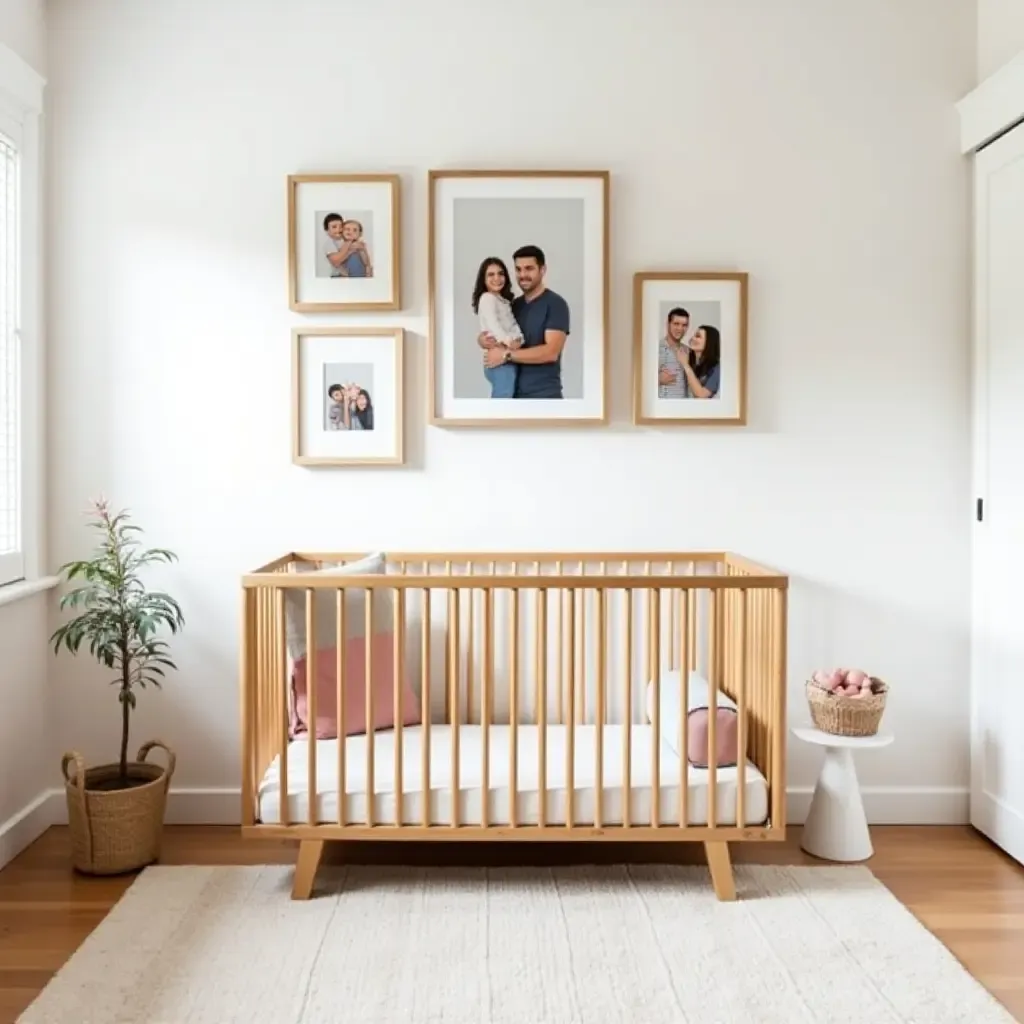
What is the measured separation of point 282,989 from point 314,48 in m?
2.52

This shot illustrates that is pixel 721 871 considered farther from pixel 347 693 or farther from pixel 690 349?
pixel 690 349

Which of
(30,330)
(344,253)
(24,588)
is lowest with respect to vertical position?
(24,588)

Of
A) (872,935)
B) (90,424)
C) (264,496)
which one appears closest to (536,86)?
(264,496)

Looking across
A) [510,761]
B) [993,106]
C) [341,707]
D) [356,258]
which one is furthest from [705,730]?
[993,106]

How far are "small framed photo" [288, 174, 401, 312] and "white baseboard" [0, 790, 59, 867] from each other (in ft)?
5.26

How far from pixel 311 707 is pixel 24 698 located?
39.8 inches

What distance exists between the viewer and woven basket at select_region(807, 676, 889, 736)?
273 cm

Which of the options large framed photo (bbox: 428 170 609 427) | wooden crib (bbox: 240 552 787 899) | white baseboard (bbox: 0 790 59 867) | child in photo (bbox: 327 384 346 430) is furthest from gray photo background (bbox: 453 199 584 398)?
white baseboard (bbox: 0 790 59 867)

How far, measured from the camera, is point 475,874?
2.61 meters

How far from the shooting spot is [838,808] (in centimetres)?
276

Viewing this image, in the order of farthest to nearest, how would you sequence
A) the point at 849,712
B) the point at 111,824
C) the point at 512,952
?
the point at 849,712 → the point at 111,824 → the point at 512,952

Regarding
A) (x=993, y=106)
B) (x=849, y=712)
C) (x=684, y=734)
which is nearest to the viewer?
(x=684, y=734)

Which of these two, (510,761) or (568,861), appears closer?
(510,761)

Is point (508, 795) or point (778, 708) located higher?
point (778, 708)
